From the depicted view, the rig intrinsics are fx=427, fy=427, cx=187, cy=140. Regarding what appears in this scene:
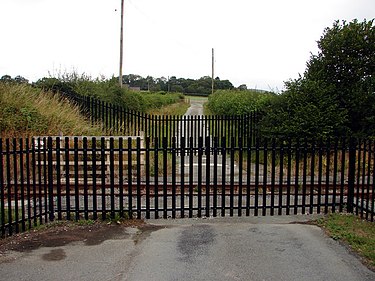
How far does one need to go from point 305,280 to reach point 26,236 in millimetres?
4011

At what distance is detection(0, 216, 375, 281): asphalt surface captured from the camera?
4.90 meters

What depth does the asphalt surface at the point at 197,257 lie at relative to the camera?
4898mm

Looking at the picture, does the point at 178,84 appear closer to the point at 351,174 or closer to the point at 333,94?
the point at 333,94

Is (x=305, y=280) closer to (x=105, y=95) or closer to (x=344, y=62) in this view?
(x=344, y=62)

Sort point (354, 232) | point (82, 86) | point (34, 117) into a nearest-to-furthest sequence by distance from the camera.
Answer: point (354, 232), point (34, 117), point (82, 86)

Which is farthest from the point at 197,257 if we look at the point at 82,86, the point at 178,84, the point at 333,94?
the point at 178,84

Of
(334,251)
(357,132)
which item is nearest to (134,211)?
(334,251)

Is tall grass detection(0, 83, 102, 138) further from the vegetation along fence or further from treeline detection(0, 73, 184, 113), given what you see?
the vegetation along fence

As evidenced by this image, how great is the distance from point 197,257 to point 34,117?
10.3 meters

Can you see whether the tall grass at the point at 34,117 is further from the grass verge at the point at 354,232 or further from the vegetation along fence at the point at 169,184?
the grass verge at the point at 354,232

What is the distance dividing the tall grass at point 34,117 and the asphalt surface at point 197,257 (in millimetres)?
7437

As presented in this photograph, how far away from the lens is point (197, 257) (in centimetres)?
542

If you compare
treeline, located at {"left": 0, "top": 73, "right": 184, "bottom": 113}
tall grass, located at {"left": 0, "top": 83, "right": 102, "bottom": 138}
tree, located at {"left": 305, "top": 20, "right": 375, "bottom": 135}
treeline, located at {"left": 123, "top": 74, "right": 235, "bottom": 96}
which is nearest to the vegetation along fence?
tall grass, located at {"left": 0, "top": 83, "right": 102, "bottom": 138}

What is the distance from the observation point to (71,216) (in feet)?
24.0
